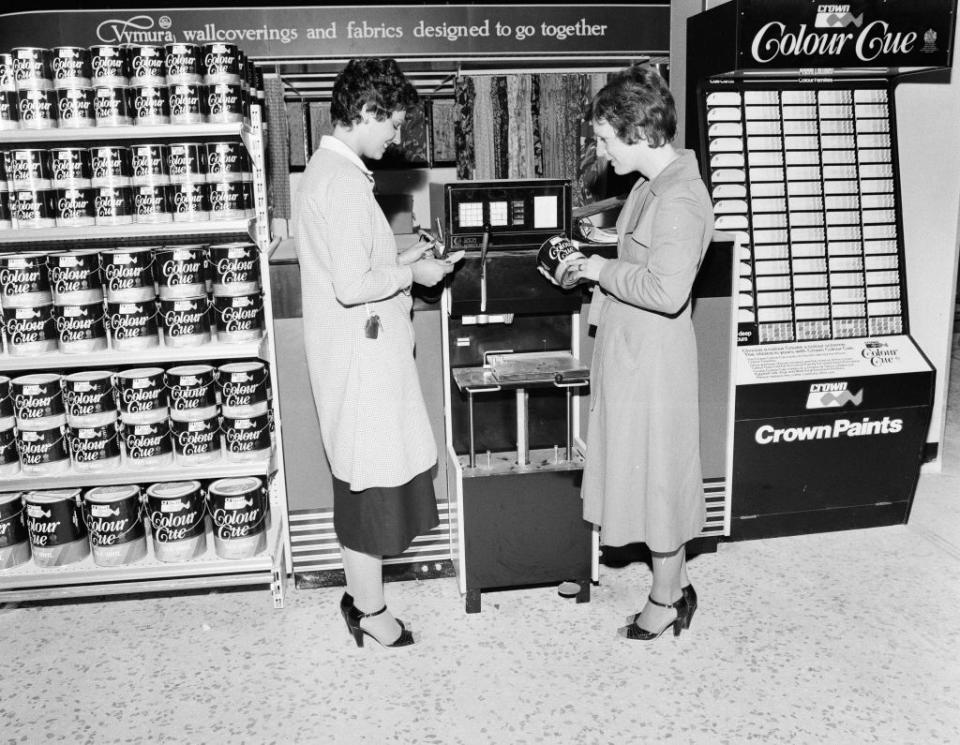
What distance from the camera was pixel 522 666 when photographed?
8.77 ft

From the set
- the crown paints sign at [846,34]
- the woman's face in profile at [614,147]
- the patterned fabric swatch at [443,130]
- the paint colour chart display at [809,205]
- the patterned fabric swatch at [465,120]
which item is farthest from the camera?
the patterned fabric swatch at [443,130]

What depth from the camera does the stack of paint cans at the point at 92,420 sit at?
2.83m

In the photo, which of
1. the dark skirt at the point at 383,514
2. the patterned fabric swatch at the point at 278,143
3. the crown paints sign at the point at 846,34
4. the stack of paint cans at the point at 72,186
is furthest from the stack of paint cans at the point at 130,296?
the crown paints sign at the point at 846,34

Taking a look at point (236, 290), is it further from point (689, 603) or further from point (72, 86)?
point (689, 603)

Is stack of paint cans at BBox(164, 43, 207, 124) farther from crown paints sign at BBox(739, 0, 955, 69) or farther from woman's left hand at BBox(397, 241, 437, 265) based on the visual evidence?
crown paints sign at BBox(739, 0, 955, 69)

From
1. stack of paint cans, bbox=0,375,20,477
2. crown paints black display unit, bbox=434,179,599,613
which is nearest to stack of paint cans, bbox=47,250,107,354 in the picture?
stack of paint cans, bbox=0,375,20,477

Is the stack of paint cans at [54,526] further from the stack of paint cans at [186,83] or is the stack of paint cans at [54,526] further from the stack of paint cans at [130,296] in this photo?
the stack of paint cans at [186,83]

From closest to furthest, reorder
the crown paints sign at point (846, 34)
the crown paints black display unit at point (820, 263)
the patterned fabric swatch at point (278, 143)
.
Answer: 1. the crown paints sign at point (846, 34)
2. the crown paints black display unit at point (820, 263)
3. the patterned fabric swatch at point (278, 143)

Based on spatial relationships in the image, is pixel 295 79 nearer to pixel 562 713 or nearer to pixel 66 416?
pixel 66 416

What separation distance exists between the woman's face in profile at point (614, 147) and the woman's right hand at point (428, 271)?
619 mm

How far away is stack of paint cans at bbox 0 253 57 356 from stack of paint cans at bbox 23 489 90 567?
1.73ft

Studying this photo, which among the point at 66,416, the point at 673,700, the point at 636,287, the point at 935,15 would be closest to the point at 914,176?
the point at 935,15

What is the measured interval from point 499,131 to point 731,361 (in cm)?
201

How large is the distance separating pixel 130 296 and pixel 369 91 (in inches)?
44.0
